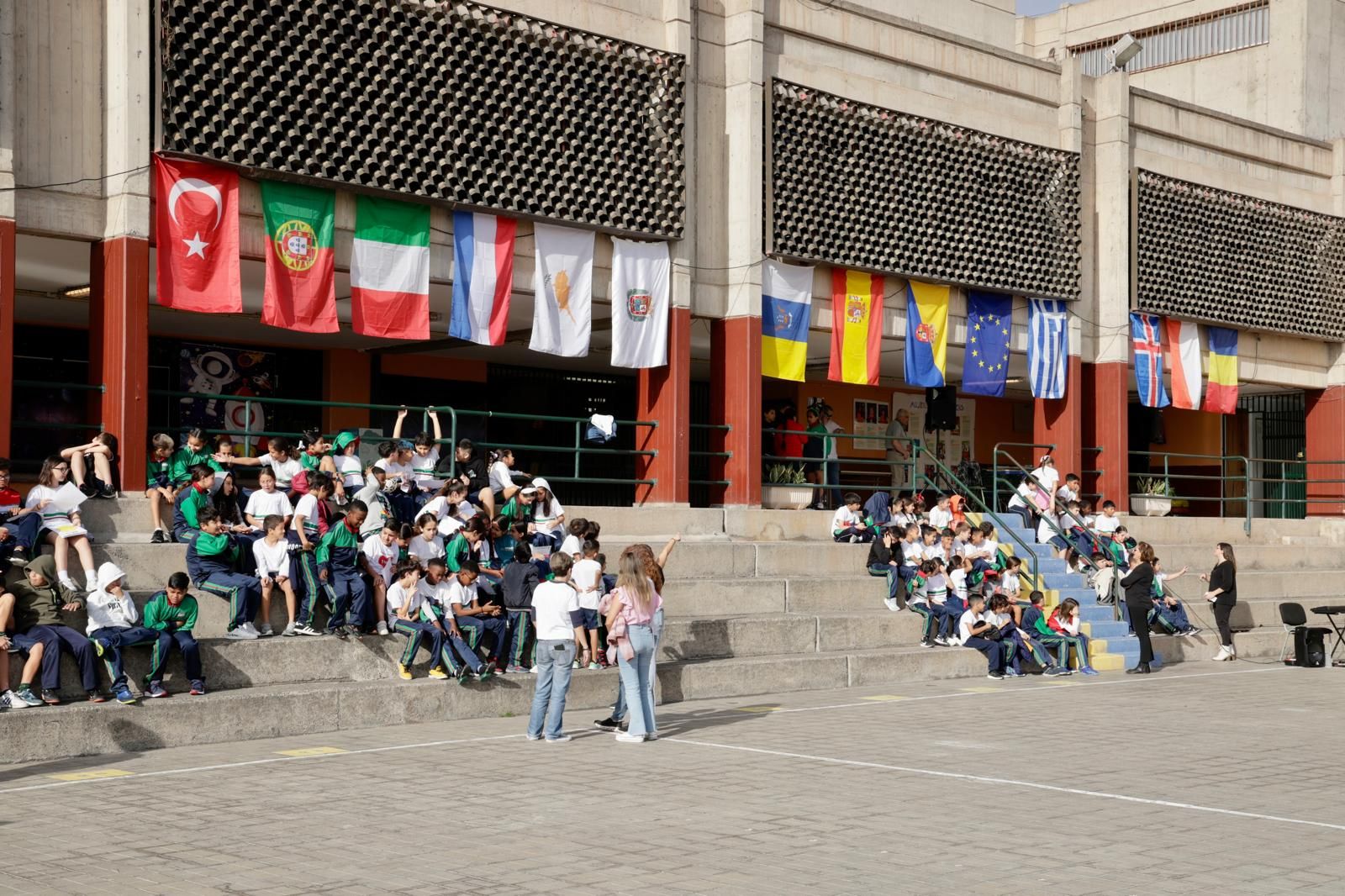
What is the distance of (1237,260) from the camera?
1119 inches

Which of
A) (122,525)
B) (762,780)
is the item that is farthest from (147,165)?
(762,780)

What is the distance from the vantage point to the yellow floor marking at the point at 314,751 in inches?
487

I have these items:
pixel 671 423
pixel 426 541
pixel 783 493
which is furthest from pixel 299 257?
pixel 783 493

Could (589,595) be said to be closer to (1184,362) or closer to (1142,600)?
(1142,600)

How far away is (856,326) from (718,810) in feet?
45.0

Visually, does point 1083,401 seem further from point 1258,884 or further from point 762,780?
point 1258,884

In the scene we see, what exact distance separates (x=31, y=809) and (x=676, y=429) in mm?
12102

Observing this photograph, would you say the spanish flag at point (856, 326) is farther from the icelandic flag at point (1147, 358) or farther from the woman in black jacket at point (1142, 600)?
the icelandic flag at point (1147, 358)

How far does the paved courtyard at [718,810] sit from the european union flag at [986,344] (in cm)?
1021

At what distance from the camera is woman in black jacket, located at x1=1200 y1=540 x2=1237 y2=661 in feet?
71.9

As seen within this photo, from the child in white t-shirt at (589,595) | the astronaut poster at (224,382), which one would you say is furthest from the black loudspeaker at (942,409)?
A: the child in white t-shirt at (589,595)

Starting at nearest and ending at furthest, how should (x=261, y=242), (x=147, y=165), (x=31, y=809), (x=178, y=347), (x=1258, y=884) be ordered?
(x=1258, y=884) < (x=31, y=809) < (x=147, y=165) < (x=261, y=242) < (x=178, y=347)

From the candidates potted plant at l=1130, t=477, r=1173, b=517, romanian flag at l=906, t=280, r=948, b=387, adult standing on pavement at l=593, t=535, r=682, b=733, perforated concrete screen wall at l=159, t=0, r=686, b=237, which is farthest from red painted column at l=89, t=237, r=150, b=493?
potted plant at l=1130, t=477, r=1173, b=517

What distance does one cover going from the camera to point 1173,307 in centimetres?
2733
